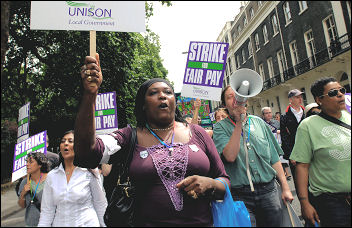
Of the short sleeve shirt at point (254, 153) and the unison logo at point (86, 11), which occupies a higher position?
the unison logo at point (86, 11)

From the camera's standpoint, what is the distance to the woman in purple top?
1.30m

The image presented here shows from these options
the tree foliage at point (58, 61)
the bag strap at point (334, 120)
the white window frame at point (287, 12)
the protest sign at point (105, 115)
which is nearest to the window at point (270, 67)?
the white window frame at point (287, 12)

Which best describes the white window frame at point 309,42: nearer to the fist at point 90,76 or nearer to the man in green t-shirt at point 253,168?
the man in green t-shirt at point 253,168

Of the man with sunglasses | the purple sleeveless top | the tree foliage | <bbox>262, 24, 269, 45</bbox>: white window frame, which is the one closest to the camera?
the purple sleeveless top

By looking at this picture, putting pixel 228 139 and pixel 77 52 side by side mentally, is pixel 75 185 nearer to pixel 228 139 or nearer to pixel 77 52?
pixel 228 139

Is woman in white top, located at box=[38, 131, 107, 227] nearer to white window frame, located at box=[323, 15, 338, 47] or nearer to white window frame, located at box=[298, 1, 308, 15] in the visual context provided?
white window frame, located at box=[323, 15, 338, 47]

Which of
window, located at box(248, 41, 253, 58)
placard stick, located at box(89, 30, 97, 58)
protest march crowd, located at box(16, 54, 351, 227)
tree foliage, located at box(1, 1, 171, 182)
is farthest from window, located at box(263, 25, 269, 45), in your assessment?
placard stick, located at box(89, 30, 97, 58)

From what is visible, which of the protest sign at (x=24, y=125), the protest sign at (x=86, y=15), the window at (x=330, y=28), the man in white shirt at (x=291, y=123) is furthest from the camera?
the window at (x=330, y=28)

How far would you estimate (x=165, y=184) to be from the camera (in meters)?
1.47

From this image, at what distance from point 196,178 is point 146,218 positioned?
1.23 ft

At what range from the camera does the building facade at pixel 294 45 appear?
1404 centimetres

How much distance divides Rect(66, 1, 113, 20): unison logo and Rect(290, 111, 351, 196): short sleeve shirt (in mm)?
2064

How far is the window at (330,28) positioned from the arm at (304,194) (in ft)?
51.6

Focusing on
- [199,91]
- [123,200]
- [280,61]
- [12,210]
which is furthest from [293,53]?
[123,200]
